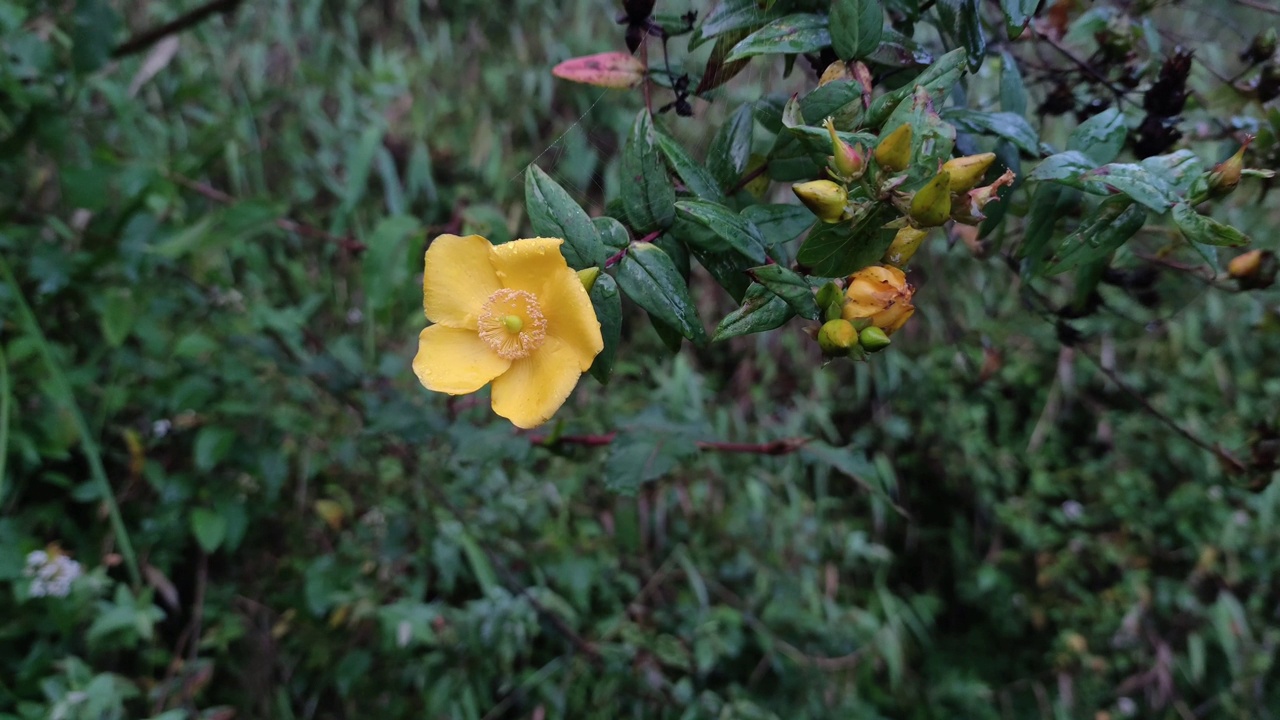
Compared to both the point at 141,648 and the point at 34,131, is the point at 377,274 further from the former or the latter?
the point at 141,648

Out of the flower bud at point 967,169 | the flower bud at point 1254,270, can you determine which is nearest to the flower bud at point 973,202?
the flower bud at point 967,169

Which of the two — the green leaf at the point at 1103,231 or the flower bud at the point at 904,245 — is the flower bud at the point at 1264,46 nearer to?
the green leaf at the point at 1103,231

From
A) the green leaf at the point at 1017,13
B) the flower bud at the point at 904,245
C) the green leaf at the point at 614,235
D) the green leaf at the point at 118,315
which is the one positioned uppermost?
the green leaf at the point at 1017,13

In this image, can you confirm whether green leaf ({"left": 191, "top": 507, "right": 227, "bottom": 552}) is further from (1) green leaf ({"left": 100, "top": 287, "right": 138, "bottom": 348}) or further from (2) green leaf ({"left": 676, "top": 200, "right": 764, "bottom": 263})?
(2) green leaf ({"left": 676, "top": 200, "right": 764, "bottom": 263})

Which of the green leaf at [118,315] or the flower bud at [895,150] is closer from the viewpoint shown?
the flower bud at [895,150]

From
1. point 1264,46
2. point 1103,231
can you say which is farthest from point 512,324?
point 1264,46

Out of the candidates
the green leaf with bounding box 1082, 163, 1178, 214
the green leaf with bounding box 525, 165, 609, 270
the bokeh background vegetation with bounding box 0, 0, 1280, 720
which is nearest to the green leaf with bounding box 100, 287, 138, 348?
the bokeh background vegetation with bounding box 0, 0, 1280, 720

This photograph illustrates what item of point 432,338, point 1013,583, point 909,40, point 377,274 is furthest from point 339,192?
point 1013,583

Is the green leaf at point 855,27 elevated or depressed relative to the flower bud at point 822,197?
elevated
